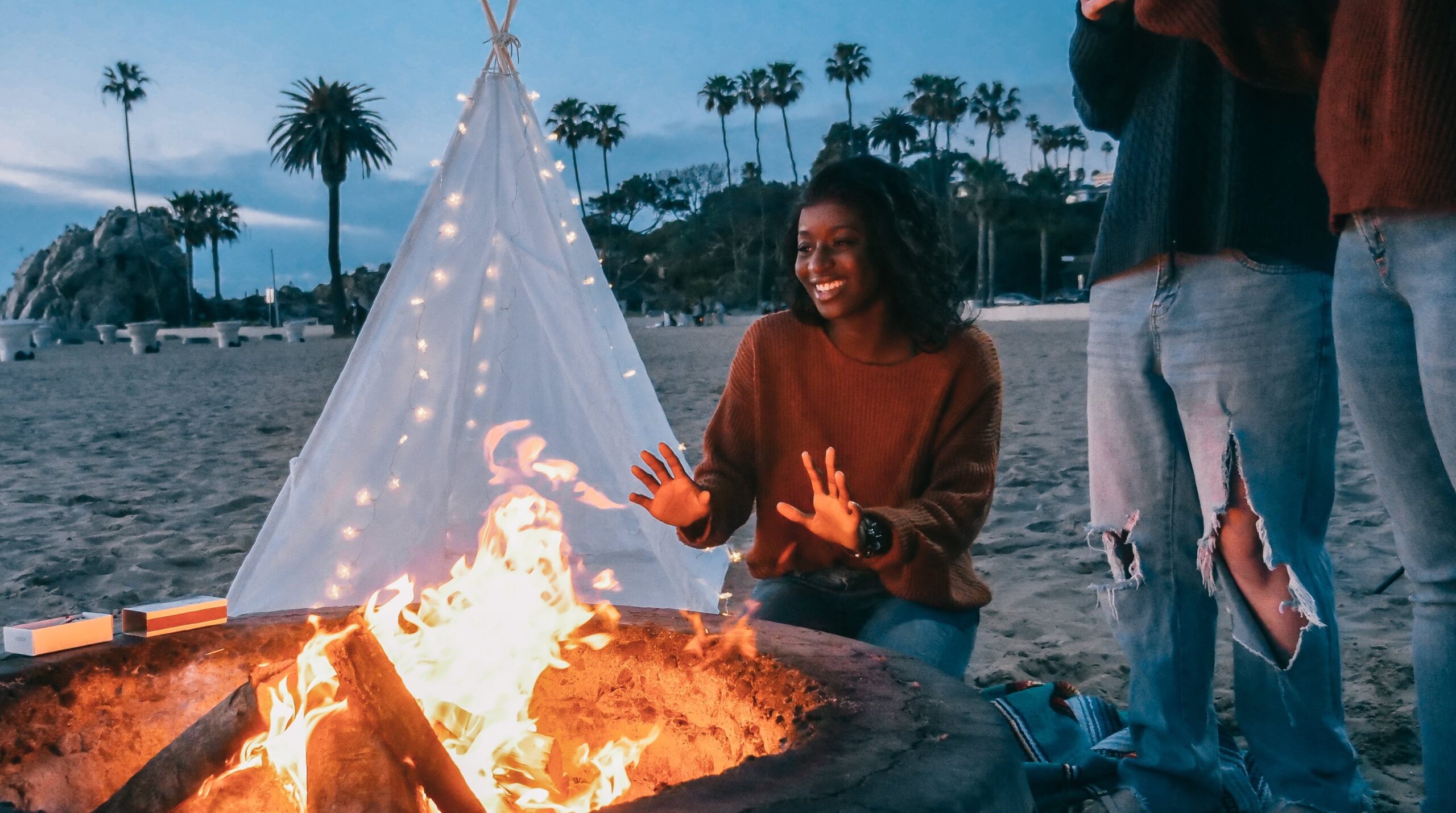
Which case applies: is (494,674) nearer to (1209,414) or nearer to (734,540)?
(1209,414)

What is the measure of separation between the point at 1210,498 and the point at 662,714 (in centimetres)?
108

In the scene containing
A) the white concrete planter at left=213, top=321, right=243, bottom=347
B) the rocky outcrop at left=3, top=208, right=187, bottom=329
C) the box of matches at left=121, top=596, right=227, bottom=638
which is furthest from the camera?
the rocky outcrop at left=3, top=208, right=187, bottom=329

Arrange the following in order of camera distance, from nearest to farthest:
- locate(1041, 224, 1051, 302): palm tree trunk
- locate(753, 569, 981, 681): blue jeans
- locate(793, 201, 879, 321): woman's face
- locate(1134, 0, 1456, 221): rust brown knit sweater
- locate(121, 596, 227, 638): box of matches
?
1. locate(1134, 0, 1456, 221): rust brown knit sweater
2. locate(121, 596, 227, 638): box of matches
3. locate(753, 569, 981, 681): blue jeans
4. locate(793, 201, 879, 321): woman's face
5. locate(1041, 224, 1051, 302): palm tree trunk

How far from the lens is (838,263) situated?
232 centimetres

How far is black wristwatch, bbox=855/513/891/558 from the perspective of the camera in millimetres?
1965

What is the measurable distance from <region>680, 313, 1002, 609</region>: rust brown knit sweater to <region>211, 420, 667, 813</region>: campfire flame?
39 cm

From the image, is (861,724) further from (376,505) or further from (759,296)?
(759,296)

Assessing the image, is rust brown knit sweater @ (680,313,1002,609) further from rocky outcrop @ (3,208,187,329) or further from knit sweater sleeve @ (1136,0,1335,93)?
rocky outcrop @ (3,208,187,329)

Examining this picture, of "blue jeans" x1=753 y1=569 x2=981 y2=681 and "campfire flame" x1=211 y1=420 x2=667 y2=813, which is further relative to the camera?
"blue jeans" x1=753 y1=569 x2=981 y2=681

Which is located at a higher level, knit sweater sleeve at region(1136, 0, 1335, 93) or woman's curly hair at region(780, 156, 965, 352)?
knit sweater sleeve at region(1136, 0, 1335, 93)

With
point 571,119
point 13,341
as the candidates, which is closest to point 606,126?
point 571,119

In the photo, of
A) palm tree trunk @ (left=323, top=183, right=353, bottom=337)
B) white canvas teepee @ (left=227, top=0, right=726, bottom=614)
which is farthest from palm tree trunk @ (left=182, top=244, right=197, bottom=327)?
white canvas teepee @ (left=227, top=0, right=726, bottom=614)

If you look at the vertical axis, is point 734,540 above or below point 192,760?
below

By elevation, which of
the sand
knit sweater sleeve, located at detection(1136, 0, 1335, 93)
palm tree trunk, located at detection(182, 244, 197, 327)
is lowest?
the sand
